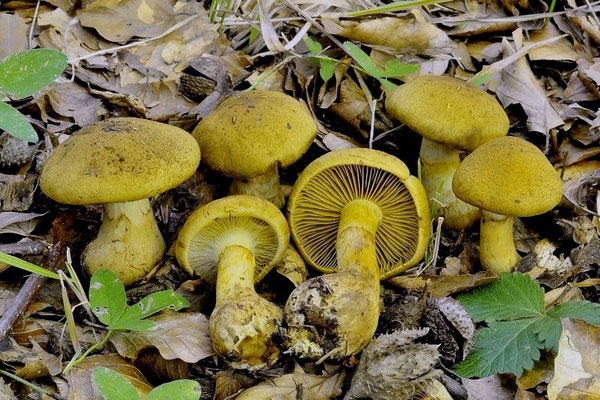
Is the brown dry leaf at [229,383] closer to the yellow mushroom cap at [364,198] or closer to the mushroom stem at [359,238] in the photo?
the mushroom stem at [359,238]

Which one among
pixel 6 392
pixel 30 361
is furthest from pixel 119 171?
pixel 6 392

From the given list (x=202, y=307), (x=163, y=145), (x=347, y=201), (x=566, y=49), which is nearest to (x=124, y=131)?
(x=163, y=145)

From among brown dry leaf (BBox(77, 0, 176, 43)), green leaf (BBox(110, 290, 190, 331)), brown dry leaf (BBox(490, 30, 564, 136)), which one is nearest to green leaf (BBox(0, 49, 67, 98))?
green leaf (BBox(110, 290, 190, 331))

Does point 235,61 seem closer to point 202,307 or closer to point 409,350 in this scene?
point 202,307

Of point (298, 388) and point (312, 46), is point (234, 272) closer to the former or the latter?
point (298, 388)

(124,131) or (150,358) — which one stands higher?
(124,131)

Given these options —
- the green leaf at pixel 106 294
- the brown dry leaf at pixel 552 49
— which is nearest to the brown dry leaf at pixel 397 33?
the brown dry leaf at pixel 552 49

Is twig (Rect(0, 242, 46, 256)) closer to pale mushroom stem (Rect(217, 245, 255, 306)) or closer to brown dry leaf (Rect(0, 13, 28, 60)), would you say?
pale mushroom stem (Rect(217, 245, 255, 306))
